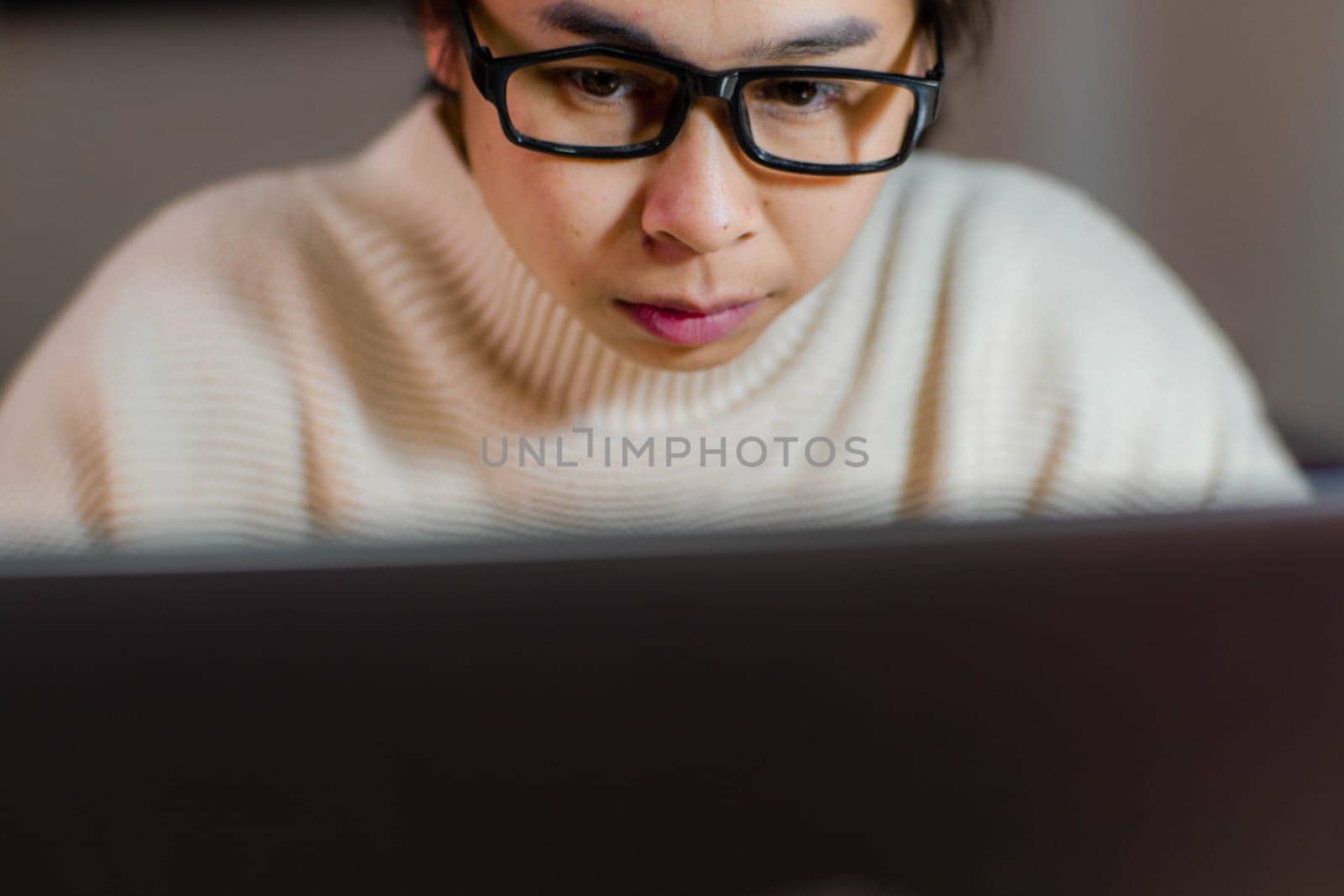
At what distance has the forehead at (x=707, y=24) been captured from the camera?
55 centimetres

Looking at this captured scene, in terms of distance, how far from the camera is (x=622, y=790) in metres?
0.32

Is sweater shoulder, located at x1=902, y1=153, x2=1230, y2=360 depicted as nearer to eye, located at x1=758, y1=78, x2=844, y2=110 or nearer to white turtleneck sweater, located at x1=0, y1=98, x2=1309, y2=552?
white turtleneck sweater, located at x1=0, y1=98, x2=1309, y2=552

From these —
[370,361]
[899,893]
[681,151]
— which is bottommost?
[899,893]

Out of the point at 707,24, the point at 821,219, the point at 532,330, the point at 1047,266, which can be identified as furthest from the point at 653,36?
the point at 1047,266

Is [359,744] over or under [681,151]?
under

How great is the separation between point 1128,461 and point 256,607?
2.30 ft

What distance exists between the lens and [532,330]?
2.55 ft

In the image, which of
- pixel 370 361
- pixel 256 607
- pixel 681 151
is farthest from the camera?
pixel 370 361

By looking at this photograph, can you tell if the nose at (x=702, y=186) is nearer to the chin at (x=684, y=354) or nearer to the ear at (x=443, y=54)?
the chin at (x=684, y=354)

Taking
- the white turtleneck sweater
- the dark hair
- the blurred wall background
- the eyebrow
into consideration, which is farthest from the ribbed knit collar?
the blurred wall background

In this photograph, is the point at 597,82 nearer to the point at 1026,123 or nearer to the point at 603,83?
the point at 603,83

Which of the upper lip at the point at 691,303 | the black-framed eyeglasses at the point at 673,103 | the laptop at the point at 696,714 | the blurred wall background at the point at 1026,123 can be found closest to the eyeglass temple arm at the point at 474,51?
the black-framed eyeglasses at the point at 673,103

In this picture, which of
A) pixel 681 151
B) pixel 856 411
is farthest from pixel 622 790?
pixel 856 411

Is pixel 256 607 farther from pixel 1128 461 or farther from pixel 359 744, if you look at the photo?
pixel 1128 461
